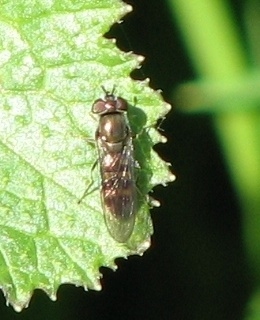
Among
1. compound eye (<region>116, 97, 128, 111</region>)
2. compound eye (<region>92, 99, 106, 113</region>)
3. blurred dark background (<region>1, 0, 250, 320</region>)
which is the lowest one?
blurred dark background (<region>1, 0, 250, 320</region>)

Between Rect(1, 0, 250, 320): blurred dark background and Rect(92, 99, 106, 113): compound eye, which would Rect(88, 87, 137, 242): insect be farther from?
Rect(1, 0, 250, 320): blurred dark background

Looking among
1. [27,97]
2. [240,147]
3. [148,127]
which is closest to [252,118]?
[240,147]

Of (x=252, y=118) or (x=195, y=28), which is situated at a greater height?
(x=195, y=28)

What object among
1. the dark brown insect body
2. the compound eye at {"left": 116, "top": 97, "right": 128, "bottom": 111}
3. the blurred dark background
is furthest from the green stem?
the compound eye at {"left": 116, "top": 97, "right": 128, "bottom": 111}

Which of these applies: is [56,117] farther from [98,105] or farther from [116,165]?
[116,165]

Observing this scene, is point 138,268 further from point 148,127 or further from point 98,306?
point 148,127

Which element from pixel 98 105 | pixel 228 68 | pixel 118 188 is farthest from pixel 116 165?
pixel 228 68
